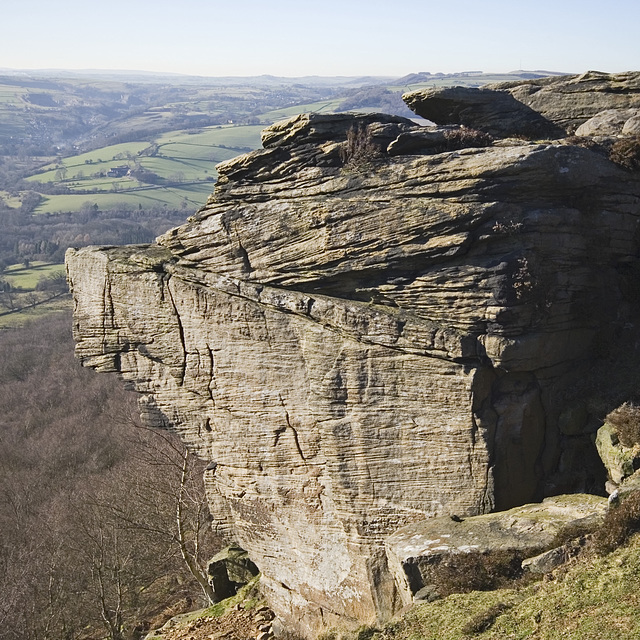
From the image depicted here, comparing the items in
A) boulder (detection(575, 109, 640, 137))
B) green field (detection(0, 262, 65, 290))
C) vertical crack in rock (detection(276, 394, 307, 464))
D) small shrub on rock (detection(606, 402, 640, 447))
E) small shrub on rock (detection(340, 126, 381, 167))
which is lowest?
green field (detection(0, 262, 65, 290))

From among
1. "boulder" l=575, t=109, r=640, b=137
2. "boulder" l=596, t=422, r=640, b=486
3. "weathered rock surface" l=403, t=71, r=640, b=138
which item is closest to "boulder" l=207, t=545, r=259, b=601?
"boulder" l=596, t=422, r=640, b=486

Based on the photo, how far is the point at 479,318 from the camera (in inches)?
664

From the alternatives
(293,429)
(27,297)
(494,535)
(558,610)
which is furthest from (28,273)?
(558,610)

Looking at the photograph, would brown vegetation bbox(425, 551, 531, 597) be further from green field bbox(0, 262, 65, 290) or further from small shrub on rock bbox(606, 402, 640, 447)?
green field bbox(0, 262, 65, 290)

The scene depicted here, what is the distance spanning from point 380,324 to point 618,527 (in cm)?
684

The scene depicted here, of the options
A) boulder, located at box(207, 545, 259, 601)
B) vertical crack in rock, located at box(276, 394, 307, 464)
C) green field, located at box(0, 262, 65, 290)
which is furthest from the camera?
green field, located at box(0, 262, 65, 290)

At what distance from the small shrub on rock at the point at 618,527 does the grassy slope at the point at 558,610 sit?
0.58 feet

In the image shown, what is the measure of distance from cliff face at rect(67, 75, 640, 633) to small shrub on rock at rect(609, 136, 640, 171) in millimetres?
204

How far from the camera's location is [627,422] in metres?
16.4

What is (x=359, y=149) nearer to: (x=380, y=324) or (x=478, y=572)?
(x=380, y=324)

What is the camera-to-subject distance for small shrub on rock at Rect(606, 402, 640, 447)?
16.1m

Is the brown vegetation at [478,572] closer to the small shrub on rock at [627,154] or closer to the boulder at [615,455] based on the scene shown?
the boulder at [615,455]

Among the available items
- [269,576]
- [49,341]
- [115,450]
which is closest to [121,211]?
[49,341]

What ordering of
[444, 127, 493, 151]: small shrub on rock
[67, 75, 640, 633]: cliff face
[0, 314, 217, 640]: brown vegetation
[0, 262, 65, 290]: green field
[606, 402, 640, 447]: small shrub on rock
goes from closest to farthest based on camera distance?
1. [606, 402, 640, 447]: small shrub on rock
2. [67, 75, 640, 633]: cliff face
3. [444, 127, 493, 151]: small shrub on rock
4. [0, 314, 217, 640]: brown vegetation
5. [0, 262, 65, 290]: green field
